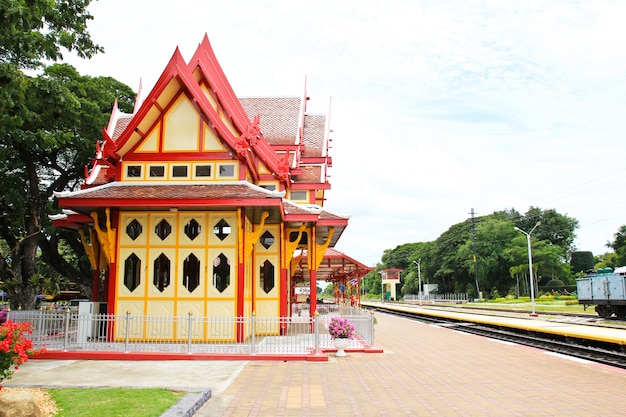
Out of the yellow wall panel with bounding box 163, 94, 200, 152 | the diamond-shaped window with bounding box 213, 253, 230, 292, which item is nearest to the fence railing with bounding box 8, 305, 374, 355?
the diamond-shaped window with bounding box 213, 253, 230, 292

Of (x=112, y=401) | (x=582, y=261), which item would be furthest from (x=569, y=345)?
(x=582, y=261)

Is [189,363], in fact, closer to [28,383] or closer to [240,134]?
[28,383]

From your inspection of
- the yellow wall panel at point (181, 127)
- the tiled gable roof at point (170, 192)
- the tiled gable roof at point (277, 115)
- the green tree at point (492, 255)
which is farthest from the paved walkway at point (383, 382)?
the green tree at point (492, 255)

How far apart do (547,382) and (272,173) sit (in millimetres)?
13068

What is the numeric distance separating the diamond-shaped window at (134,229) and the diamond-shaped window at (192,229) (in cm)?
144

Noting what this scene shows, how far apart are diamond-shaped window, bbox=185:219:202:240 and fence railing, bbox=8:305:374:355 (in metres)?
2.53

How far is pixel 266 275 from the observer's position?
1886cm

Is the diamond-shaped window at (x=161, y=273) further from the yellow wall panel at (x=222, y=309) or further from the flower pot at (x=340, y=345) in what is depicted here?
the flower pot at (x=340, y=345)

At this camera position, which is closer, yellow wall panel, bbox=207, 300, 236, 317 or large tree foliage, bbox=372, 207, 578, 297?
yellow wall panel, bbox=207, 300, 236, 317

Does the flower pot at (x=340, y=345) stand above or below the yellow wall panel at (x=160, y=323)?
below

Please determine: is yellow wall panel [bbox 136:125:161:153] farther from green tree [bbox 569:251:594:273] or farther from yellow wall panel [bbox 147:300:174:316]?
green tree [bbox 569:251:594:273]

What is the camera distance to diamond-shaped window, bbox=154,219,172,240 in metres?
15.9

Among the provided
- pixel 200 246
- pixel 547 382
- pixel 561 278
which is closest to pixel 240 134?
pixel 200 246

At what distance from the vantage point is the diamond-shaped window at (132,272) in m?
15.8
